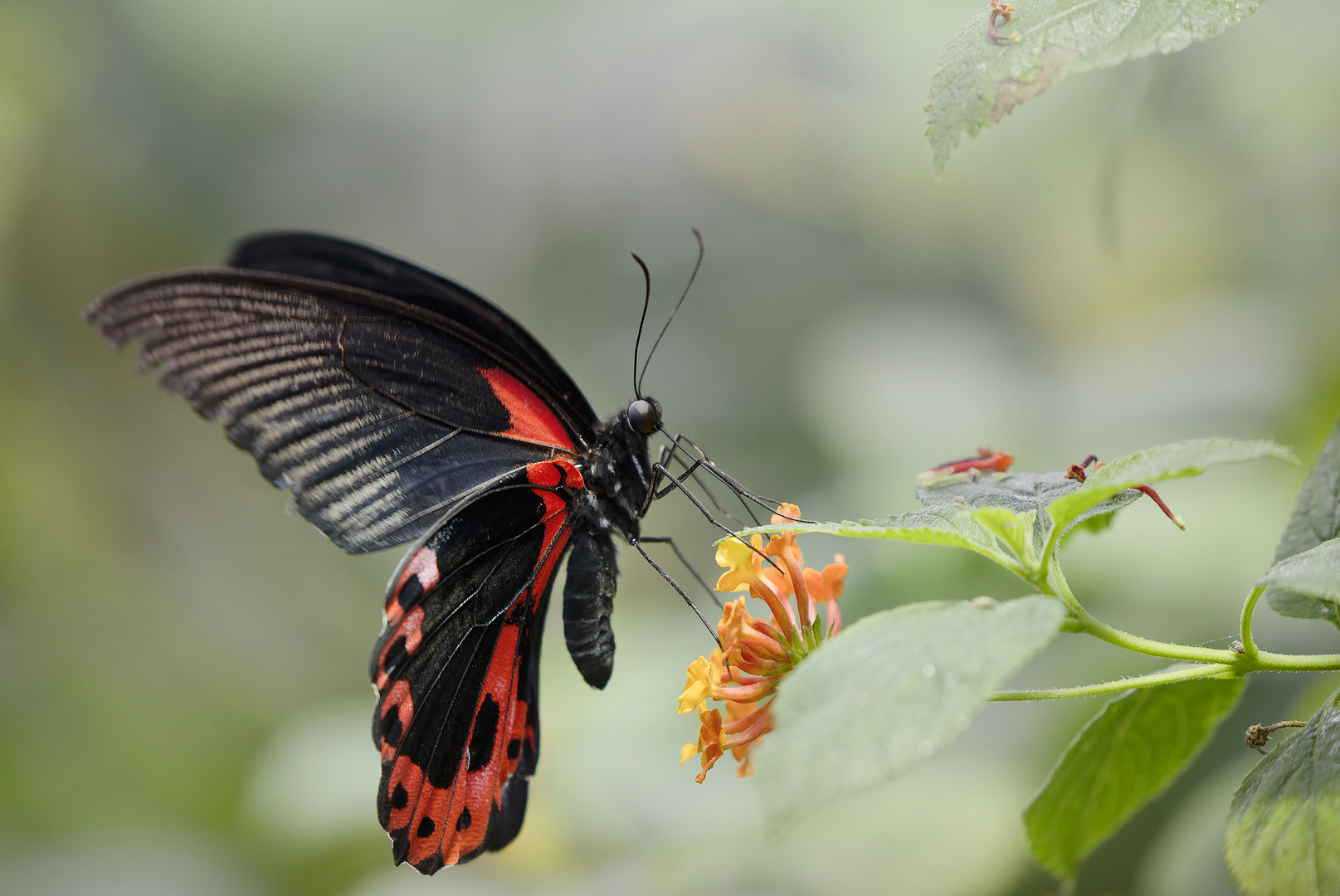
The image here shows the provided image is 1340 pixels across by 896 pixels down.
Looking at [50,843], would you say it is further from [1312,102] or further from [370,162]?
[1312,102]

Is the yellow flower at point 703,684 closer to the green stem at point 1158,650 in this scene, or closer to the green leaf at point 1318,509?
the green stem at point 1158,650

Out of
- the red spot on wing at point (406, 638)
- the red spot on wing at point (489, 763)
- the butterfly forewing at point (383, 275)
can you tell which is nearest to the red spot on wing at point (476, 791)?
the red spot on wing at point (489, 763)

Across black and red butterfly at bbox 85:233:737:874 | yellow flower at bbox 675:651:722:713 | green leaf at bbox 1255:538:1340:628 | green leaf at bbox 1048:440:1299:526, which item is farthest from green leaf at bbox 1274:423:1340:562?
black and red butterfly at bbox 85:233:737:874

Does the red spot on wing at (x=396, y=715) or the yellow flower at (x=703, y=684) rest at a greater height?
the red spot on wing at (x=396, y=715)

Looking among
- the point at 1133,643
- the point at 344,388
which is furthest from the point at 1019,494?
the point at 344,388

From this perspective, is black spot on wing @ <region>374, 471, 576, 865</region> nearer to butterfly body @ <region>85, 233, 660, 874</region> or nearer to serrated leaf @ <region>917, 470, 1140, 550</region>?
butterfly body @ <region>85, 233, 660, 874</region>

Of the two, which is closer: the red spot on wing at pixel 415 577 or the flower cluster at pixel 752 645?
the flower cluster at pixel 752 645

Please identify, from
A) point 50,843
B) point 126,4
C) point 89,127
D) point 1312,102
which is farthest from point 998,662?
point 126,4
